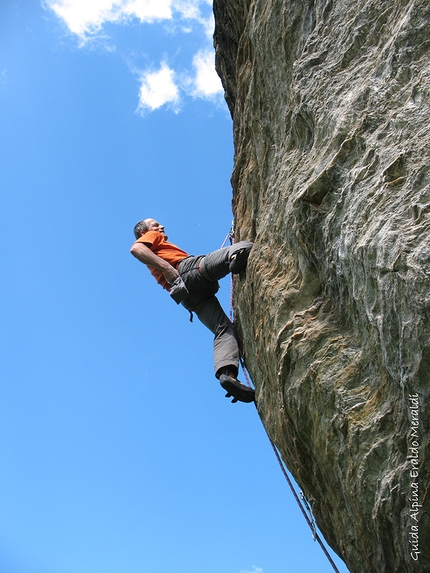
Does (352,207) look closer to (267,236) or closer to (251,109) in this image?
(267,236)

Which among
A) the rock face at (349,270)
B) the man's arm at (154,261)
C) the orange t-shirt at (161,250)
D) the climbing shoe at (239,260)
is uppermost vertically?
the orange t-shirt at (161,250)

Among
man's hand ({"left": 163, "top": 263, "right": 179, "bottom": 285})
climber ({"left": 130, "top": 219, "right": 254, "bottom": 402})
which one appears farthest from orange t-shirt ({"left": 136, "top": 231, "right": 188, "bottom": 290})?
man's hand ({"left": 163, "top": 263, "right": 179, "bottom": 285})

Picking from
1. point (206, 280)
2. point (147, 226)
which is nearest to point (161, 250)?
point (147, 226)

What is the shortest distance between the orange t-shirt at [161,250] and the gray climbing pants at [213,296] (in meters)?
0.25

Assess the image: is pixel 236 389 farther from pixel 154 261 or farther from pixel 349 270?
pixel 349 270

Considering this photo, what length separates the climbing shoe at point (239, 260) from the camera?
7.98m

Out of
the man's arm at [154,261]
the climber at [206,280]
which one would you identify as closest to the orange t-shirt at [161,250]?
the climber at [206,280]

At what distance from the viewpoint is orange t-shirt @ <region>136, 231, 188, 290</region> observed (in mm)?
8938

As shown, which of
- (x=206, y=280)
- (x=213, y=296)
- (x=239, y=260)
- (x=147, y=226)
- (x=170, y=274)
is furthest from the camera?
(x=147, y=226)

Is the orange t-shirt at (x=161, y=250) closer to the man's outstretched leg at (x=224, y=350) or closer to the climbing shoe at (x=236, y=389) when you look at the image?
the man's outstretched leg at (x=224, y=350)

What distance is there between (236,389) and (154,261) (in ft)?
7.71

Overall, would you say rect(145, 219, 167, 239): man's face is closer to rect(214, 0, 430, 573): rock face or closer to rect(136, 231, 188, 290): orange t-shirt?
rect(136, 231, 188, 290): orange t-shirt

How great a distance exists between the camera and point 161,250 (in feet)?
29.9

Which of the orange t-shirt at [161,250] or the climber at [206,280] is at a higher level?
the orange t-shirt at [161,250]
